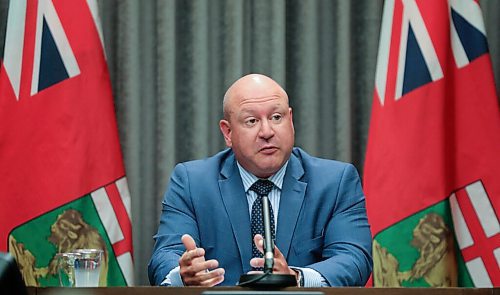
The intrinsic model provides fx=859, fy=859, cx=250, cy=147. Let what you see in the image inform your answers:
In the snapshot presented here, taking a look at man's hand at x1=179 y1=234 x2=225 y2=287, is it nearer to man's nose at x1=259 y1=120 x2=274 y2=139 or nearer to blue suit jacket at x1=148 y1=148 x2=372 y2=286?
blue suit jacket at x1=148 y1=148 x2=372 y2=286

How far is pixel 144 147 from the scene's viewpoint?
4.45m

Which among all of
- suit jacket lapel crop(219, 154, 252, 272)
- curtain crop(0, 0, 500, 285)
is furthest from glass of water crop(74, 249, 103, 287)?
curtain crop(0, 0, 500, 285)

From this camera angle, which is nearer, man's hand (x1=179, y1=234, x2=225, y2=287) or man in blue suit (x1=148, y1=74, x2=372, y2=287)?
man's hand (x1=179, y1=234, x2=225, y2=287)

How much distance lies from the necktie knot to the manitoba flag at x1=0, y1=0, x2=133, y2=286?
0.98 metres

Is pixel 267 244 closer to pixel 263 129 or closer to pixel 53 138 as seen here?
pixel 263 129

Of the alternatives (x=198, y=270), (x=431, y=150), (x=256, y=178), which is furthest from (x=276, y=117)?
(x=431, y=150)

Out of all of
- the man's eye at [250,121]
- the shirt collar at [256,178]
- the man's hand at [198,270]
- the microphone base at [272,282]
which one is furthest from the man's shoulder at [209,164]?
the microphone base at [272,282]

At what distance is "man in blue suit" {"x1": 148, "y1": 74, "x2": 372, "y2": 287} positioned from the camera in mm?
3066

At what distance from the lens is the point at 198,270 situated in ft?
8.67

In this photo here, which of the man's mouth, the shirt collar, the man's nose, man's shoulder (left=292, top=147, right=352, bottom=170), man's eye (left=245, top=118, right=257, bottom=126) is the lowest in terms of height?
the shirt collar

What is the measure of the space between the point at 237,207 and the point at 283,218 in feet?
0.57

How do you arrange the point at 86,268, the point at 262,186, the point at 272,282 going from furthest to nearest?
the point at 262,186 < the point at 86,268 < the point at 272,282

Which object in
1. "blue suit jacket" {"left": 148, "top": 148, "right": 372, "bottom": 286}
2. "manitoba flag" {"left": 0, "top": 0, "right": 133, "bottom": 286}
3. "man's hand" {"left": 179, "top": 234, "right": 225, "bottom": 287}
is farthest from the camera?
"manitoba flag" {"left": 0, "top": 0, "right": 133, "bottom": 286}

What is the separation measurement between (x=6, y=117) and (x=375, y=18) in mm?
1952
